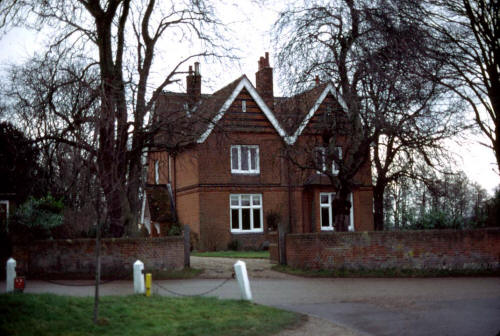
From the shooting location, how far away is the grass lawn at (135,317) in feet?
31.2

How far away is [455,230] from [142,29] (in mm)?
13127

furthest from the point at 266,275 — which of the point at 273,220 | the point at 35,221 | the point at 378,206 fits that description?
the point at 378,206

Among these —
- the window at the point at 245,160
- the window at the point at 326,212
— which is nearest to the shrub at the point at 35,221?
the window at the point at 245,160

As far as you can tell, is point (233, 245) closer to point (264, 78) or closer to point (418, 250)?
point (264, 78)

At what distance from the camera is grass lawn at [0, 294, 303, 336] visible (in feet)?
31.2

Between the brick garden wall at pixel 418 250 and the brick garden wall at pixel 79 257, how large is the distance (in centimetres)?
640

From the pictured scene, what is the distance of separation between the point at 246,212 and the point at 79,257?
16711mm

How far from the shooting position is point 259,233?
34.8 metres

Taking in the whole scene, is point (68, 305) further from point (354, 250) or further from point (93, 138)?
point (354, 250)

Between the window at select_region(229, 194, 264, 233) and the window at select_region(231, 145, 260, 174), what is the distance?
58.5 inches

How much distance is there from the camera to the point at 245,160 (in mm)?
35625

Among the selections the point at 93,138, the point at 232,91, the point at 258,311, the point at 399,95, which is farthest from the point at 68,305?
the point at 232,91

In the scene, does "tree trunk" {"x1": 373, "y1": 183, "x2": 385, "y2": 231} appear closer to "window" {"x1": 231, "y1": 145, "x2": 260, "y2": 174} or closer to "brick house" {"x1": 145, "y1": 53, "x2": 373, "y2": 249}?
"brick house" {"x1": 145, "y1": 53, "x2": 373, "y2": 249}

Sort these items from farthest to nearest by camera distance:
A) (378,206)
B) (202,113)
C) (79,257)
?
(378,206) → (202,113) → (79,257)
